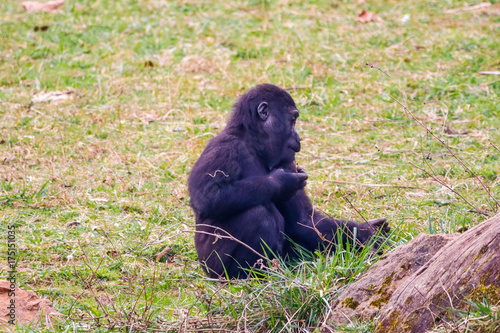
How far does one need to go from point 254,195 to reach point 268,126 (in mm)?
722

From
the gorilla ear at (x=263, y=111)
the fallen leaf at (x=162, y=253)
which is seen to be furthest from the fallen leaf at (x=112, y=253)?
the gorilla ear at (x=263, y=111)

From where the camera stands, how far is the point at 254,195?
4.98 meters

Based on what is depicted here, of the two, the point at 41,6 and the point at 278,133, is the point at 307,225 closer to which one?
the point at 278,133

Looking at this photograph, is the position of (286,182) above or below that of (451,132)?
above

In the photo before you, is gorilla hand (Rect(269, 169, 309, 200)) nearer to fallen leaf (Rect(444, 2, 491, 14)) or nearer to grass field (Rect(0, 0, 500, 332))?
grass field (Rect(0, 0, 500, 332))

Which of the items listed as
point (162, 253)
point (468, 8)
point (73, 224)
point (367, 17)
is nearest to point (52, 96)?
point (73, 224)

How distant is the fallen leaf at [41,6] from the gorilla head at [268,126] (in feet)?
27.0

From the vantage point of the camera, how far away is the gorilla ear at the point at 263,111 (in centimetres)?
543

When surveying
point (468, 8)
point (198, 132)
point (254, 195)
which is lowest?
point (198, 132)

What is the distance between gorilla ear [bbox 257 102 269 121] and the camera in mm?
5434

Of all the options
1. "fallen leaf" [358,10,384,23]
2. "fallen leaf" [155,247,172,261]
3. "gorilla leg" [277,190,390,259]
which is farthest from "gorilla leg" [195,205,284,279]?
"fallen leaf" [358,10,384,23]

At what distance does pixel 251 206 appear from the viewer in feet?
16.4

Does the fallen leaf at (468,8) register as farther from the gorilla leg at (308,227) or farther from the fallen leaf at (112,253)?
the fallen leaf at (112,253)

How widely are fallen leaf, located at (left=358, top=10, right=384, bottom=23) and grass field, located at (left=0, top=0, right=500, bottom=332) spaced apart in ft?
0.63
